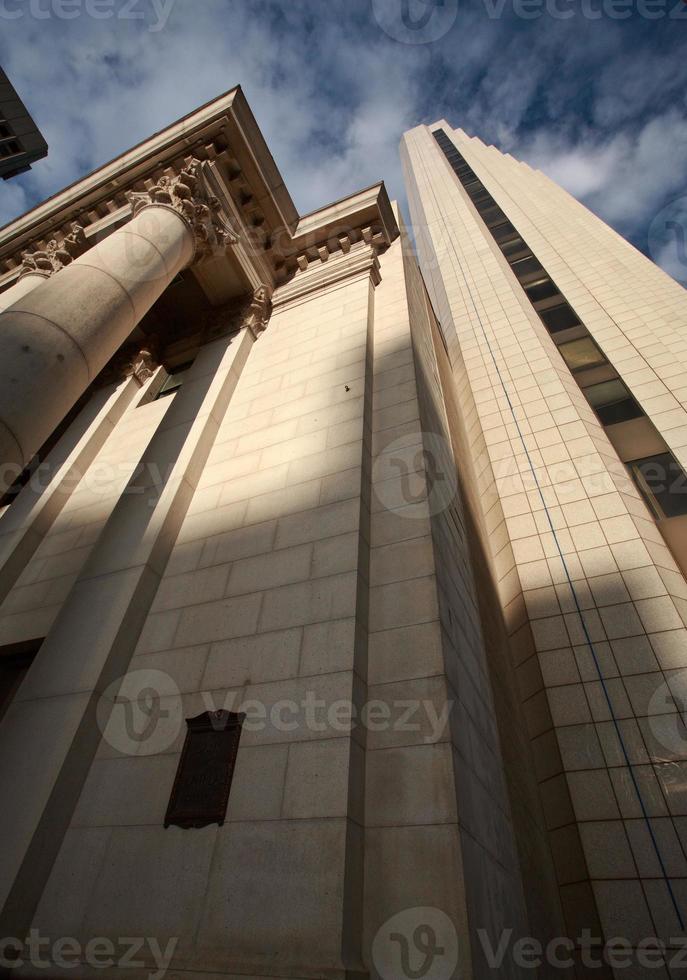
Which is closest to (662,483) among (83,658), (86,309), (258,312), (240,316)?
(258,312)

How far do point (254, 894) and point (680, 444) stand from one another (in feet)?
40.5

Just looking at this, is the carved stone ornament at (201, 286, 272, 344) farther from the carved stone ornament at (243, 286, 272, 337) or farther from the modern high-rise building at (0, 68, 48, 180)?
the modern high-rise building at (0, 68, 48, 180)

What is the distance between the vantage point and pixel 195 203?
10719 mm

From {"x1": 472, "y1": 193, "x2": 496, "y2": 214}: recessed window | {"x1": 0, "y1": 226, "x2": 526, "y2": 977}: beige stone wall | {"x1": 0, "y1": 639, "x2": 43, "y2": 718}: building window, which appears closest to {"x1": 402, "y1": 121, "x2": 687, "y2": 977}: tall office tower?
{"x1": 0, "y1": 226, "x2": 526, "y2": 977}: beige stone wall

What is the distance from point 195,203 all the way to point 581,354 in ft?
38.7

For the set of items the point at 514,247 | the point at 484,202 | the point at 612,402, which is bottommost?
the point at 612,402

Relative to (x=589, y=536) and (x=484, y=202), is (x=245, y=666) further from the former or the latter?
(x=484, y=202)

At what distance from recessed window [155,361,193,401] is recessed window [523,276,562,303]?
13.5 meters

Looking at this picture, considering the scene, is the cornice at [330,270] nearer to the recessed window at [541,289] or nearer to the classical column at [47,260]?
the classical column at [47,260]

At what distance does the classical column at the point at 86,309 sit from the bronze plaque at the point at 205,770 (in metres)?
3.44

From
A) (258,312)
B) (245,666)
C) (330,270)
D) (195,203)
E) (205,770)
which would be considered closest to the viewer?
(205,770)

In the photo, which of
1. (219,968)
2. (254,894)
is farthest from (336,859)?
(219,968)

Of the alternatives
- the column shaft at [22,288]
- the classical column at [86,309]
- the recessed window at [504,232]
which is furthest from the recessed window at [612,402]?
the column shaft at [22,288]

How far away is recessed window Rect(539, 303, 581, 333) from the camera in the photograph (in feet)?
55.9
